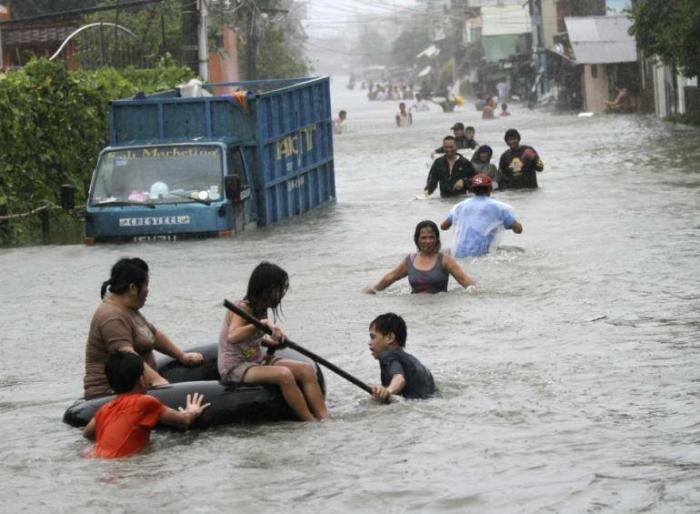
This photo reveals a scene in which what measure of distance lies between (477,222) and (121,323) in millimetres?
7752

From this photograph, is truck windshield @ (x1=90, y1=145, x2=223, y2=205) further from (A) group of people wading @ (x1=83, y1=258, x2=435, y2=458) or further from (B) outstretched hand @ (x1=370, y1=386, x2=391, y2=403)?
(B) outstretched hand @ (x1=370, y1=386, x2=391, y2=403)

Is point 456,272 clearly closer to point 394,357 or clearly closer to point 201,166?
point 394,357

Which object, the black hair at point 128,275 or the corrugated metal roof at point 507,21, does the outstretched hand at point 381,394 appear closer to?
the black hair at point 128,275

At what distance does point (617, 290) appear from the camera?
15547 millimetres

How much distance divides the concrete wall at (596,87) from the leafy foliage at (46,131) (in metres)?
42.4

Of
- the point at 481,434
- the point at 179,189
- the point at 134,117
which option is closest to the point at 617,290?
the point at 481,434

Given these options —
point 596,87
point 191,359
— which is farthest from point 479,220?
Result: point 596,87

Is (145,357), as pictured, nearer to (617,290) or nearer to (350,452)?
(350,452)

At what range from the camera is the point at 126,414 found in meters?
9.41

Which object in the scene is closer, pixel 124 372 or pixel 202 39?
pixel 124 372

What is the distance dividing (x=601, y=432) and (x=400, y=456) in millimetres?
1229

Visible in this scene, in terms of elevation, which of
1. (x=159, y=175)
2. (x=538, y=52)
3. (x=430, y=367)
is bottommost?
(x=430, y=367)

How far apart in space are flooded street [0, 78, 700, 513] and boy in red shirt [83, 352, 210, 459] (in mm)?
143

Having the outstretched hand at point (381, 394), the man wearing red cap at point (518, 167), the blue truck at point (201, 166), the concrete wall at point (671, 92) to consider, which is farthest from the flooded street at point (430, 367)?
the concrete wall at point (671, 92)
